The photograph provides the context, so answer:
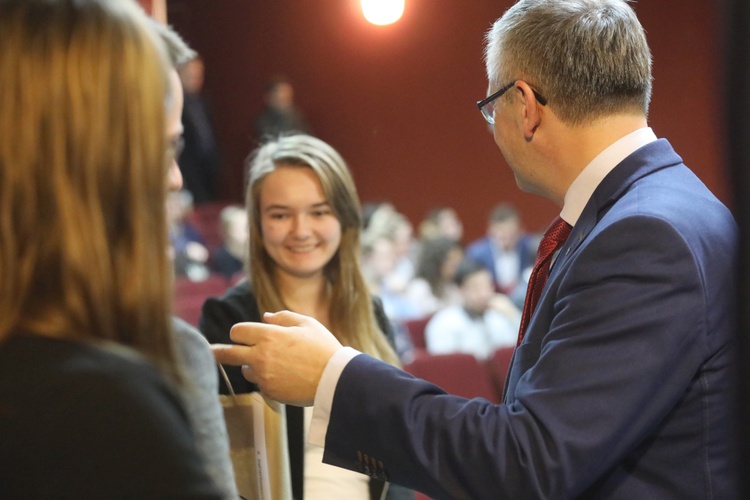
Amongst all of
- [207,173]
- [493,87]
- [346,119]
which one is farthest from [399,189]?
[493,87]

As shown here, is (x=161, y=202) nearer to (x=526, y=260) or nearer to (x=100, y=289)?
(x=100, y=289)

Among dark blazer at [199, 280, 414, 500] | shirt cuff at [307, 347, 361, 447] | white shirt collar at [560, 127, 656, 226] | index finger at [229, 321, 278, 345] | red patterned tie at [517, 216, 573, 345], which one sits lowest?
dark blazer at [199, 280, 414, 500]

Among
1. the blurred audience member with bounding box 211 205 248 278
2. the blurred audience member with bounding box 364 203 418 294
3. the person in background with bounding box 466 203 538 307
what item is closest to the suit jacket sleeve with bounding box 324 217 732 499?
the blurred audience member with bounding box 364 203 418 294

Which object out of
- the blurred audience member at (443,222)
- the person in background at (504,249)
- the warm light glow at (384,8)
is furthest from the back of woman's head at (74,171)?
the person in background at (504,249)

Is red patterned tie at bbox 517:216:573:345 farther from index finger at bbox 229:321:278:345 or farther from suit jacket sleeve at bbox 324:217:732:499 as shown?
index finger at bbox 229:321:278:345

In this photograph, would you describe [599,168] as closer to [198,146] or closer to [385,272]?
[385,272]

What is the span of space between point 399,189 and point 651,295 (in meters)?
7.52

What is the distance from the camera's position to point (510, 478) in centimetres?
115

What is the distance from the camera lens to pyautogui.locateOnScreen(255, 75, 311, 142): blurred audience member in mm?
8797

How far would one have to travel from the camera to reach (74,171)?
2.36ft

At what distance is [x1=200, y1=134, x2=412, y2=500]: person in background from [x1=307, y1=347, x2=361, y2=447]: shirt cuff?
917mm

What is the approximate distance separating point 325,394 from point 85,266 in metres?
0.59

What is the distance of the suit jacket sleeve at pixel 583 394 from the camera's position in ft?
3.72

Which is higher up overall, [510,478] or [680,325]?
[680,325]
